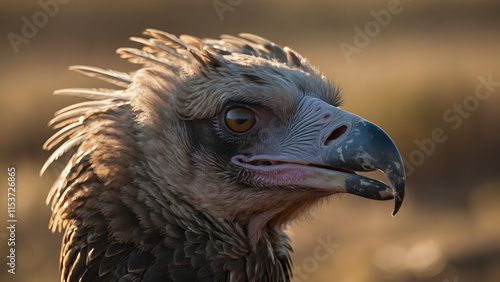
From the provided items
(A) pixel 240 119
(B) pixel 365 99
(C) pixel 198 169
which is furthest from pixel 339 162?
(B) pixel 365 99

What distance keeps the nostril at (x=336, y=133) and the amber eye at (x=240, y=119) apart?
46cm

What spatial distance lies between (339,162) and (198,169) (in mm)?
853

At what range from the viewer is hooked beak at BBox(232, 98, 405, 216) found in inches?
130

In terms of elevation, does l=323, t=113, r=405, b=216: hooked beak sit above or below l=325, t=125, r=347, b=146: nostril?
below

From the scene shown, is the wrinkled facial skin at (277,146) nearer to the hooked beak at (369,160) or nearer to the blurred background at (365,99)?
the hooked beak at (369,160)

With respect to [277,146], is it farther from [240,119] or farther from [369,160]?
[369,160]

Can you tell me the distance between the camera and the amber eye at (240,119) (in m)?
3.64

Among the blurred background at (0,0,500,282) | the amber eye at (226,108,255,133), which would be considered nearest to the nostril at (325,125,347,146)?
the amber eye at (226,108,255,133)

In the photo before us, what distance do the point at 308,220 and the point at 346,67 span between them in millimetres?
9985

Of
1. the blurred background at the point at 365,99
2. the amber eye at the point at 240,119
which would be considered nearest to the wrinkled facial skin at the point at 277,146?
the amber eye at the point at 240,119

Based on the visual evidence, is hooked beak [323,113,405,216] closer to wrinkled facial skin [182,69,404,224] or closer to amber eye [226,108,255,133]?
wrinkled facial skin [182,69,404,224]

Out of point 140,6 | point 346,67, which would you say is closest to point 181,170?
point 346,67

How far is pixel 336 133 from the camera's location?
3.51 meters

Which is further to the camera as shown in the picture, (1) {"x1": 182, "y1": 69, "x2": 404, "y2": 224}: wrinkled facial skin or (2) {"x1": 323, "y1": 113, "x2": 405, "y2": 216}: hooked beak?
(1) {"x1": 182, "y1": 69, "x2": 404, "y2": 224}: wrinkled facial skin
